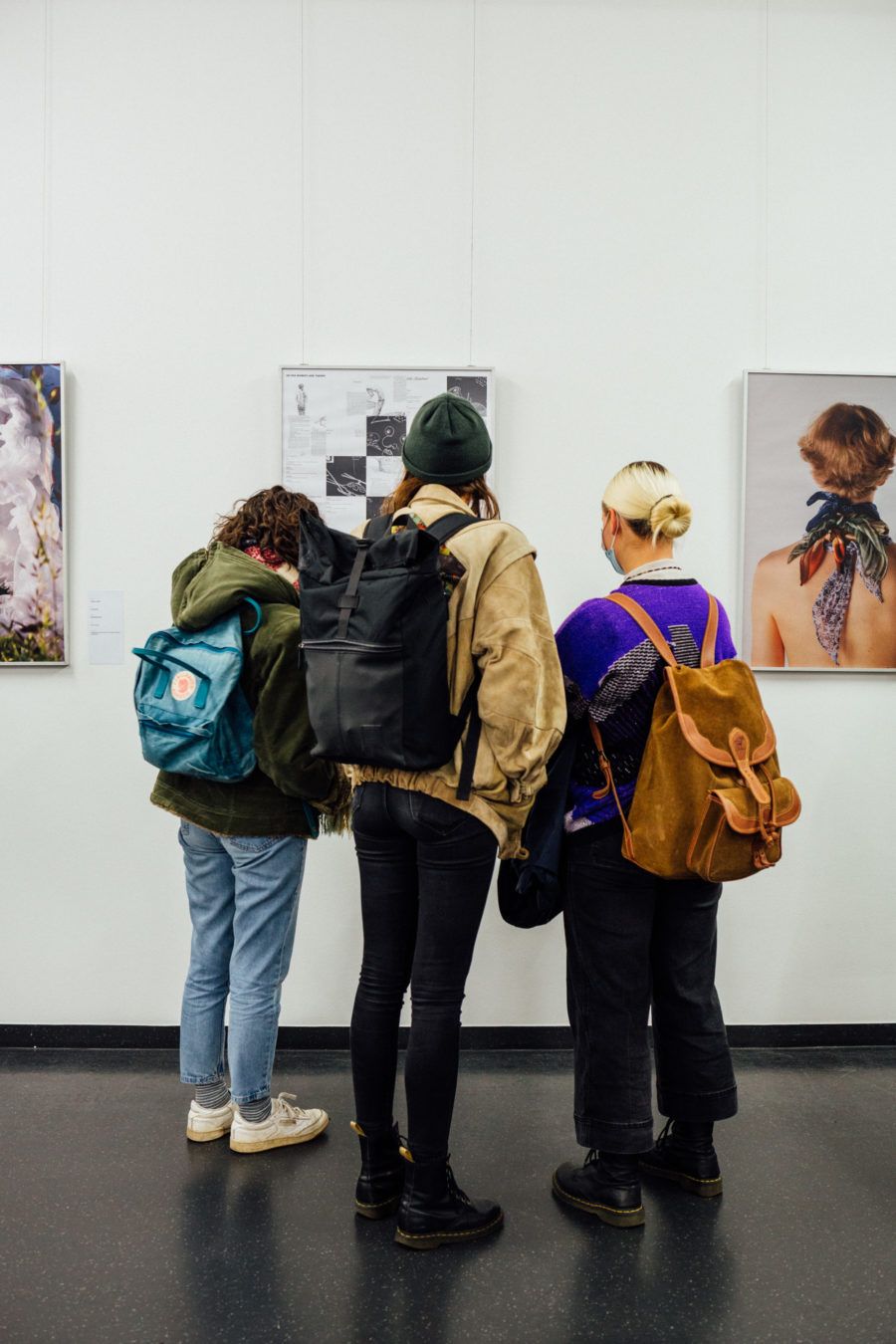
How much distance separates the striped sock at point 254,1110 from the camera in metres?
2.16

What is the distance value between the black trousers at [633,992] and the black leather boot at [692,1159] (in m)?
0.07

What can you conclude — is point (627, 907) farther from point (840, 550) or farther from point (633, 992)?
point (840, 550)

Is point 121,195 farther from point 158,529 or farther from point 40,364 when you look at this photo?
point 158,529

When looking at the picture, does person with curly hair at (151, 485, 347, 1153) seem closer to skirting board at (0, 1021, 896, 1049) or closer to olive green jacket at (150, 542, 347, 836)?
olive green jacket at (150, 542, 347, 836)

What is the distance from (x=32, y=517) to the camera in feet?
8.89

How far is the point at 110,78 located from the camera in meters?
2.69

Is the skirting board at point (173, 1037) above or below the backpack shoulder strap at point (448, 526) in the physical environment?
below

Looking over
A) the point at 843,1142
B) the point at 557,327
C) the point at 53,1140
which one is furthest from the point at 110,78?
the point at 843,1142

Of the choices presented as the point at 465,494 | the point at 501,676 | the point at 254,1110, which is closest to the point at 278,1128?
the point at 254,1110

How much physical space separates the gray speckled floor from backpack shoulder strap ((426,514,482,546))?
1335 mm

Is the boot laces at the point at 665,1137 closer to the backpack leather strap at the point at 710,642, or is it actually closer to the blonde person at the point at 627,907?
the blonde person at the point at 627,907

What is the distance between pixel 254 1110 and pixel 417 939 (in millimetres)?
750

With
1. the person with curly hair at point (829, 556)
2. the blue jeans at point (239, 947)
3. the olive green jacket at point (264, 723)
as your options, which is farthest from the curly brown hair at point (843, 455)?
the blue jeans at point (239, 947)

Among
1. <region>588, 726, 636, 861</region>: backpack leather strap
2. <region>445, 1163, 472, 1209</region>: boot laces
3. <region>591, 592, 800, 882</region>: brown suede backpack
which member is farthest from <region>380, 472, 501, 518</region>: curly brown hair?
<region>445, 1163, 472, 1209</region>: boot laces
